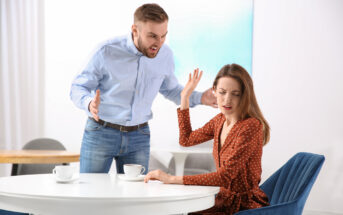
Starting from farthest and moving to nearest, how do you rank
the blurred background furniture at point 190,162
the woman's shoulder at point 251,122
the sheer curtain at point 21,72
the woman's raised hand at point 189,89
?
the sheer curtain at point 21,72, the blurred background furniture at point 190,162, the woman's raised hand at point 189,89, the woman's shoulder at point 251,122

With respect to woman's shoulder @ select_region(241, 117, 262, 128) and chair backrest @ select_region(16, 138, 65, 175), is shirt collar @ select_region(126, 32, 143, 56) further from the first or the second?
chair backrest @ select_region(16, 138, 65, 175)

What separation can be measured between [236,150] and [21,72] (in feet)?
12.6

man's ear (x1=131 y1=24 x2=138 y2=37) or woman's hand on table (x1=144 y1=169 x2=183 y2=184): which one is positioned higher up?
man's ear (x1=131 y1=24 x2=138 y2=37)

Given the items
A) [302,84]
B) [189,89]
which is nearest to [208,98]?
[189,89]

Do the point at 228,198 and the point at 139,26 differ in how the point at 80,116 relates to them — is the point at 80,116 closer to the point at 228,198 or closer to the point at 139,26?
the point at 139,26

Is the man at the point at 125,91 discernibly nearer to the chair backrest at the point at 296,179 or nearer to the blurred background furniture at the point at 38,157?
the chair backrest at the point at 296,179

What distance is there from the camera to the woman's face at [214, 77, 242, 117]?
1.93m

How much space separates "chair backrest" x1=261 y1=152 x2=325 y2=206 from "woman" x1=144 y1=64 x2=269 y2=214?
162 millimetres

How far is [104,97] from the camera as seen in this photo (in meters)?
2.36

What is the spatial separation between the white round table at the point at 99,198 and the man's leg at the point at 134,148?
0.52 metres

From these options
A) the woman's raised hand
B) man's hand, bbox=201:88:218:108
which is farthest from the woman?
man's hand, bbox=201:88:218:108

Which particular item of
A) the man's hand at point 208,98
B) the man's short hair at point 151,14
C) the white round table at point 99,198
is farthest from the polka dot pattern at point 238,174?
the man's short hair at point 151,14

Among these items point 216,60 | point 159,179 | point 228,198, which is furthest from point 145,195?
point 216,60

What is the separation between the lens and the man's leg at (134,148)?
87.0 inches
